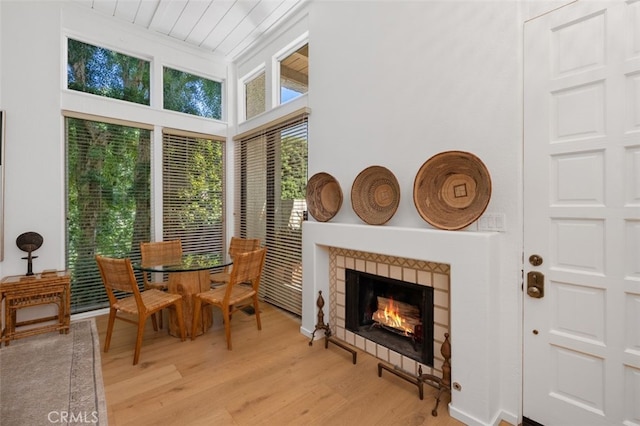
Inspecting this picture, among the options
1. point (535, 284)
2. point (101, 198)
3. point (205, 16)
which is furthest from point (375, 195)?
point (101, 198)

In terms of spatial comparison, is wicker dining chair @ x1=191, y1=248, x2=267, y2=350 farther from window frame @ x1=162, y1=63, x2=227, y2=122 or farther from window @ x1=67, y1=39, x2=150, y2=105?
window @ x1=67, y1=39, x2=150, y2=105

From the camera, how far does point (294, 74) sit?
3.59 meters

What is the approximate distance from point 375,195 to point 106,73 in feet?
11.9

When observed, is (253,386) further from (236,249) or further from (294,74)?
(294,74)

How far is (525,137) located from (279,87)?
2.93 meters

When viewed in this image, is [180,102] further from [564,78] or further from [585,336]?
[585,336]

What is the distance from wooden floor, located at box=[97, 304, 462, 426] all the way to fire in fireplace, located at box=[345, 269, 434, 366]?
227 mm

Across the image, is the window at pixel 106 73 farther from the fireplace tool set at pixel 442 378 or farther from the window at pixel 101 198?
the fireplace tool set at pixel 442 378

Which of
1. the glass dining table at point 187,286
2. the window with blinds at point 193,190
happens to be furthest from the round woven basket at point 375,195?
the window with blinds at point 193,190

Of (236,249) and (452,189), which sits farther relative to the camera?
(236,249)

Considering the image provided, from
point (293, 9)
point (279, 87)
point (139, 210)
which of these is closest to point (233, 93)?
point (279, 87)

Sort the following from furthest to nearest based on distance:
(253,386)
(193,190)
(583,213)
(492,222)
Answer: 1. (193,190)
2. (253,386)
3. (492,222)
4. (583,213)

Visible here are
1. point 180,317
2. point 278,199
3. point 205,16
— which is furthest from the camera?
point 278,199

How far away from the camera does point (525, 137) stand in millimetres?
1720
